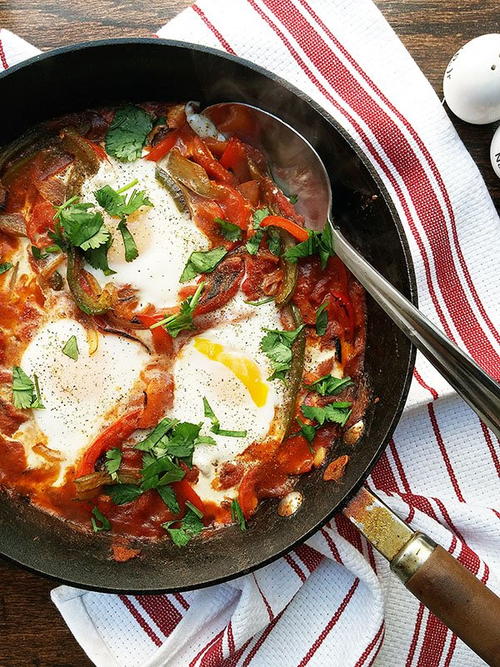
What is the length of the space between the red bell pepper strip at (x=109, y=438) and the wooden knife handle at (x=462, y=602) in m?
1.34

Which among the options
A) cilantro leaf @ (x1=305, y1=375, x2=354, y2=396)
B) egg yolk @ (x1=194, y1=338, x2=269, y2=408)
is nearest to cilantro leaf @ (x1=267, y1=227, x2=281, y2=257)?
egg yolk @ (x1=194, y1=338, x2=269, y2=408)

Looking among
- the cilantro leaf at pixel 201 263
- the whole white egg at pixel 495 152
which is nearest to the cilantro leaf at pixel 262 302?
the cilantro leaf at pixel 201 263

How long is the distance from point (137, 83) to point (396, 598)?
269 cm

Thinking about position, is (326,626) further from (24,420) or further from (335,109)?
(335,109)

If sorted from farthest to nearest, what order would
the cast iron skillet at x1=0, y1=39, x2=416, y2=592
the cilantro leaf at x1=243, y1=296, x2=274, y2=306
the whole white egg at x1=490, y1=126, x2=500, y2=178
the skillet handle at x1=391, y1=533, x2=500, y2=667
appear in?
the whole white egg at x1=490, y1=126, x2=500, y2=178, the cilantro leaf at x1=243, y1=296, x2=274, y2=306, the cast iron skillet at x1=0, y1=39, x2=416, y2=592, the skillet handle at x1=391, y1=533, x2=500, y2=667

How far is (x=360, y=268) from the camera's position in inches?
123

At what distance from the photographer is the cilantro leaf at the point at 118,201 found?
336cm

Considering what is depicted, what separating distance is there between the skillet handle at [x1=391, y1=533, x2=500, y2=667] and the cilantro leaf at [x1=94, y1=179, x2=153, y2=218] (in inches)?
74.2

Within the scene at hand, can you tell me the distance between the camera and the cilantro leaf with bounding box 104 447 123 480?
10.9ft

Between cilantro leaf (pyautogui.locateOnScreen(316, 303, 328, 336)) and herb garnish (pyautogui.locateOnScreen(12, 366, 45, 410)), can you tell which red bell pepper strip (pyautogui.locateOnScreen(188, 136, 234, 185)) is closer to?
cilantro leaf (pyautogui.locateOnScreen(316, 303, 328, 336))

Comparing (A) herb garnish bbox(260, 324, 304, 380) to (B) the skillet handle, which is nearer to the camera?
(B) the skillet handle

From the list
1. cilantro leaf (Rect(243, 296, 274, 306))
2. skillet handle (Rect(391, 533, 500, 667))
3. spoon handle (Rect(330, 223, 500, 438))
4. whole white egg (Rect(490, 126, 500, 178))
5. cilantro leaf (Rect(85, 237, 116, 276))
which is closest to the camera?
spoon handle (Rect(330, 223, 500, 438))

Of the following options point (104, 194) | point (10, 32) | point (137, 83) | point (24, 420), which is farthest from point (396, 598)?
point (10, 32)

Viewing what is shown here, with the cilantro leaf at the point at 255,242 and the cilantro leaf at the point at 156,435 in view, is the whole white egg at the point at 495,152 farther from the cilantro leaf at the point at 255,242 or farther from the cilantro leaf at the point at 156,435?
the cilantro leaf at the point at 156,435
